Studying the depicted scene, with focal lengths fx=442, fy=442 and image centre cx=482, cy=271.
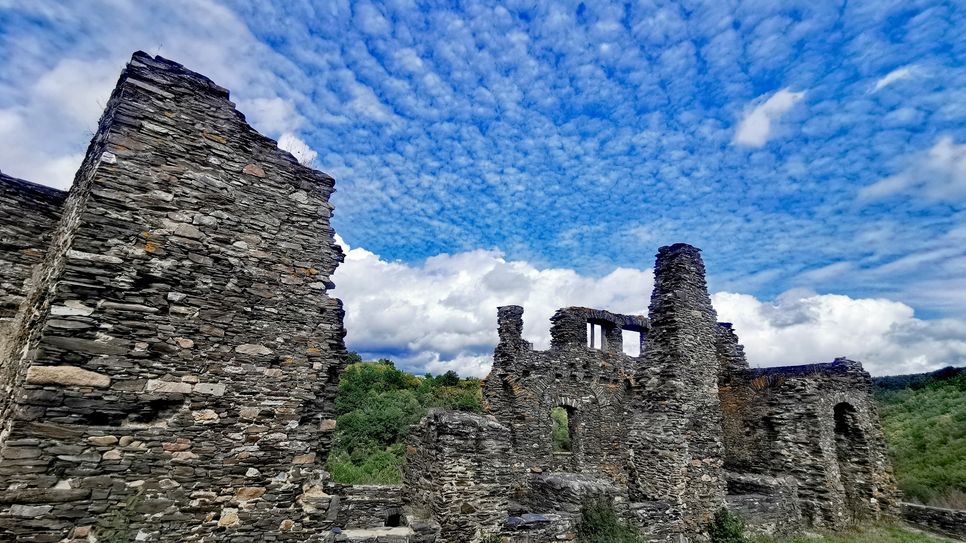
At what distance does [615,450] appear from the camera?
18375 mm

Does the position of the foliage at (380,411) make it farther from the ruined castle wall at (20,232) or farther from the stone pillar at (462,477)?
the ruined castle wall at (20,232)

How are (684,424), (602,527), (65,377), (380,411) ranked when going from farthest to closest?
(380,411)
(684,424)
(602,527)
(65,377)

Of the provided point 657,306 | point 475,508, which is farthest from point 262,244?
point 657,306

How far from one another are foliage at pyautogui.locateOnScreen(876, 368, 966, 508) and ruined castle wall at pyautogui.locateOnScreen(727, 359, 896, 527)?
3.31 meters

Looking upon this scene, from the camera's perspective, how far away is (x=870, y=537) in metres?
13.0

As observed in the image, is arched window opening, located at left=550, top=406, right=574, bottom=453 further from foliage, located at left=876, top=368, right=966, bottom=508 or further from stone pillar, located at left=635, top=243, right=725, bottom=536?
foliage, located at left=876, top=368, right=966, bottom=508

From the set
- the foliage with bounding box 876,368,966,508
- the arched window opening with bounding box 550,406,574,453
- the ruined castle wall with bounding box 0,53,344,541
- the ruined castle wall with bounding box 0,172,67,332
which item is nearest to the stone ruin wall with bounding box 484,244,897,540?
the foliage with bounding box 876,368,966,508

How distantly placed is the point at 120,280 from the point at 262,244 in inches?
71.4

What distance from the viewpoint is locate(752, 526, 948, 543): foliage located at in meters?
12.3

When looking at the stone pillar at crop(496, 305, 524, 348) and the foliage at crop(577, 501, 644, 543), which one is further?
the stone pillar at crop(496, 305, 524, 348)

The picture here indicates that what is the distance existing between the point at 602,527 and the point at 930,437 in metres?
22.5

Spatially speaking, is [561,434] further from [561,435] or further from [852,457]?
[852,457]

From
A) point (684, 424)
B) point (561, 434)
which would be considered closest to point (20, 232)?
point (684, 424)

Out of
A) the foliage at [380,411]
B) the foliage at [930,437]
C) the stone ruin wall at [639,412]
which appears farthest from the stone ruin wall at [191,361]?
the foliage at [930,437]
